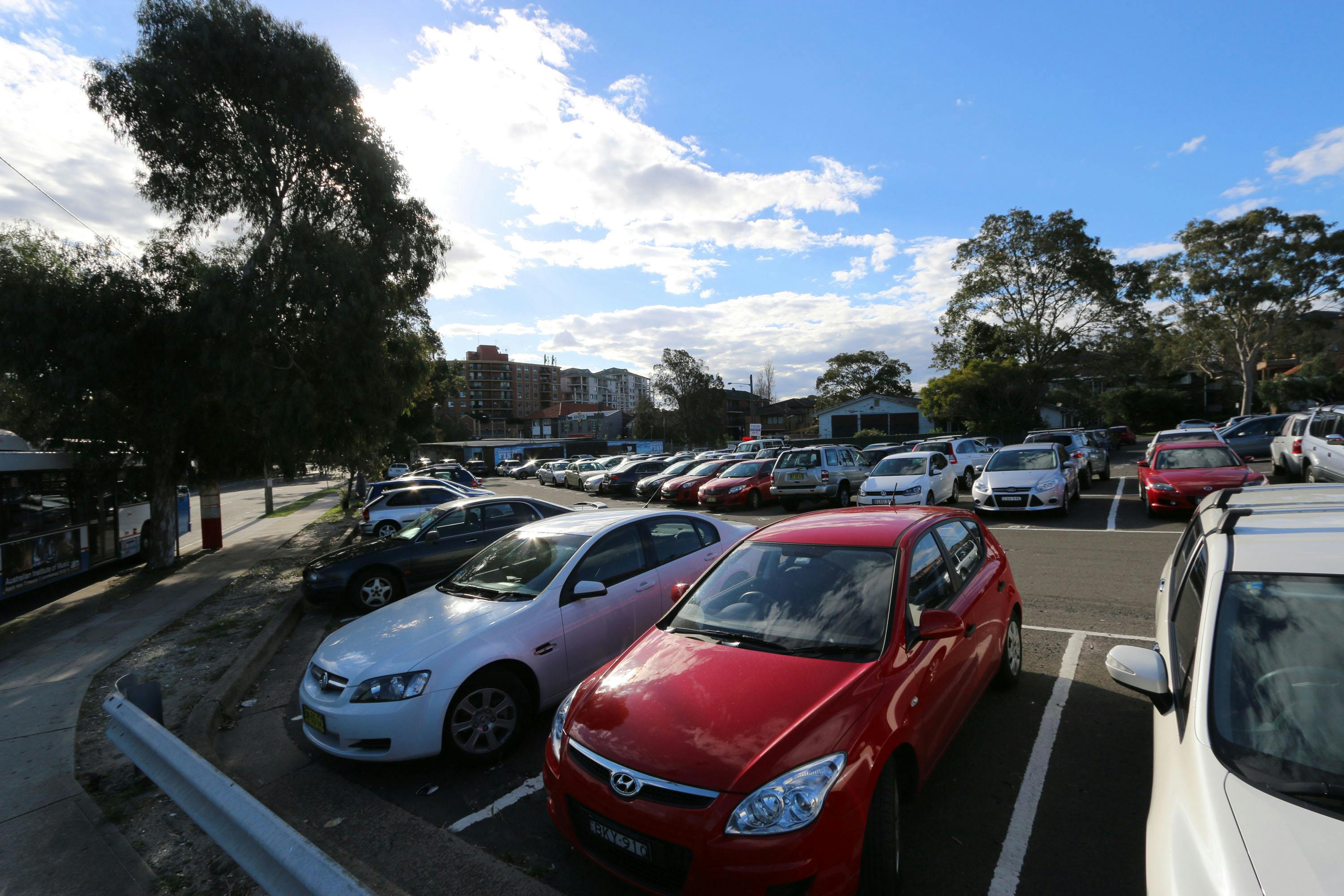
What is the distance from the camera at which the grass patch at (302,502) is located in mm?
28250

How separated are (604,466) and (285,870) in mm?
32028

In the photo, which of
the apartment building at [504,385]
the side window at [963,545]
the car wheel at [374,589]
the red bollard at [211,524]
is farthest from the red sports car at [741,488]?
the apartment building at [504,385]

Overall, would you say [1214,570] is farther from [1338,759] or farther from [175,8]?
[175,8]

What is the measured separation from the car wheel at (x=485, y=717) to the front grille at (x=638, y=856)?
1.63m

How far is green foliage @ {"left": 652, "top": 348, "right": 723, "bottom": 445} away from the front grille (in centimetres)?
6118

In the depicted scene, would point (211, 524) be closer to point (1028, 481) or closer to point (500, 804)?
point (500, 804)

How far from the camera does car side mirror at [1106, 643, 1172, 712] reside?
2.54 metres

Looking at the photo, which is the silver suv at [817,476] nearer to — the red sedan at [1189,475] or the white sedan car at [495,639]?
the red sedan at [1189,475]

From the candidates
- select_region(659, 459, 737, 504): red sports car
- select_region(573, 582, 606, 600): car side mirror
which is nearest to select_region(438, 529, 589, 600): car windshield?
select_region(573, 582, 606, 600): car side mirror

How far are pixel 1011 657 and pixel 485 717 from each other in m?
3.77

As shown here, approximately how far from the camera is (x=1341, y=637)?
7.03ft

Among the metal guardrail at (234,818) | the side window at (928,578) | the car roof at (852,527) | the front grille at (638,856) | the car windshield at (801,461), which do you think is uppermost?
the car roof at (852,527)

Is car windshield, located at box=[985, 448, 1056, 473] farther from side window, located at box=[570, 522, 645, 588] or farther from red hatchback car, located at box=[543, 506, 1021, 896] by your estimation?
red hatchback car, located at box=[543, 506, 1021, 896]

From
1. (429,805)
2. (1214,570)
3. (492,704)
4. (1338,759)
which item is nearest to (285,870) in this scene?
(429,805)
